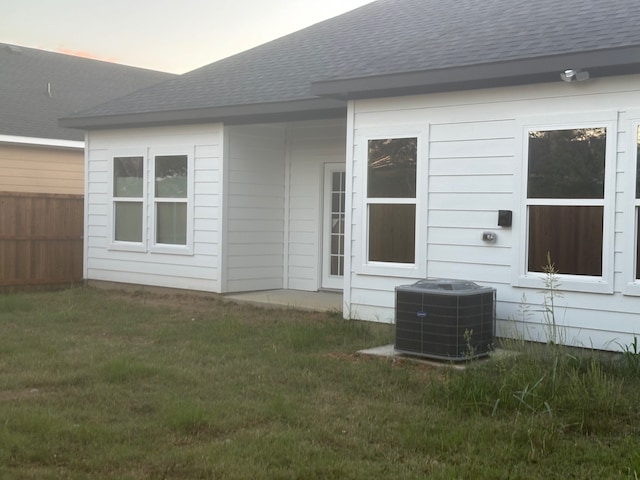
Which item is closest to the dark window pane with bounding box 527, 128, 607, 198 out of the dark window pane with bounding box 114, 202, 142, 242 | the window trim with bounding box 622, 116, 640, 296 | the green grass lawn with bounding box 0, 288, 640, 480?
the window trim with bounding box 622, 116, 640, 296

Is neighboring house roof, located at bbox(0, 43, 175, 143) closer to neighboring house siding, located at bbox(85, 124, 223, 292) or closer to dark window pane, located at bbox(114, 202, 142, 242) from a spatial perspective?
neighboring house siding, located at bbox(85, 124, 223, 292)

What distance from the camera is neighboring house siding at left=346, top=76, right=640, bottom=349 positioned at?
7234 millimetres

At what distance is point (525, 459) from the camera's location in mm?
4602

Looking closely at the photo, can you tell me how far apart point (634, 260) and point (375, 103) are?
11.4ft

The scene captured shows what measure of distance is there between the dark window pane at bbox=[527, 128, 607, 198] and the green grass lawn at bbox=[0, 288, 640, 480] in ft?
5.24

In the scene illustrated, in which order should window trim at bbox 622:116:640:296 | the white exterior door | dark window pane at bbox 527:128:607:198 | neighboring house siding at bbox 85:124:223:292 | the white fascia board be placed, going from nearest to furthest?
window trim at bbox 622:116:640:296
dark window pane at bbox 527:128:607:198
neighboring house siding at bbox 85:124:223:292
the white exterior door
the white fascia board

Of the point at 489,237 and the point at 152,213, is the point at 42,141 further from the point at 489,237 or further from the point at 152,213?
the point at 489,237

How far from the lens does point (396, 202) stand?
8.92 m

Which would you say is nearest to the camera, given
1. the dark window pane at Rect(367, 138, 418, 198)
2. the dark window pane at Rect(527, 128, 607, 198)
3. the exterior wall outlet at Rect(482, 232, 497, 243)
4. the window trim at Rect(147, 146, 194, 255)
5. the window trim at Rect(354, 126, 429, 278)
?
the dark window pane at Rect(527, 128, 607, 198)

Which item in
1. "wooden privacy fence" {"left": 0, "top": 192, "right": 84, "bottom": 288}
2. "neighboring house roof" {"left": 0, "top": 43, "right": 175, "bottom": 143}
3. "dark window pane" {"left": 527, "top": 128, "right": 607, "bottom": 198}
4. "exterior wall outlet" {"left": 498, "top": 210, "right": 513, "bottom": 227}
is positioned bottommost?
"wooden privacy fence" {"left": 0, "top": 192, "right": 84, "bottom": 288}

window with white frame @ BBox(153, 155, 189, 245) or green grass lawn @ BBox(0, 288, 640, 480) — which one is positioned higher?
window with white frame @ BBox(153, 155, 189, 245)

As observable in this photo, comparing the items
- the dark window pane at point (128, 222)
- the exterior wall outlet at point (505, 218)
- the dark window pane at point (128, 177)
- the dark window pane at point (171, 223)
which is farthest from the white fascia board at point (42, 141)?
the exterior wall outlet at point (505, 218)

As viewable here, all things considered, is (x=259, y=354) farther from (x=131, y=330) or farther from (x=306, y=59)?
(x=306, y=59)

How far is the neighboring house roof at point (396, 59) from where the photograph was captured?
7613 mm
